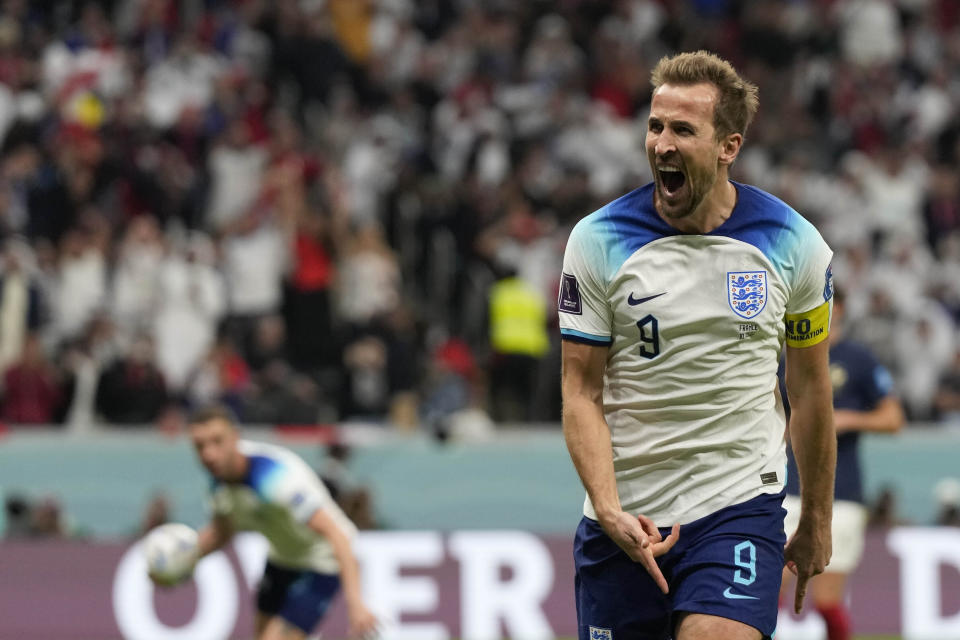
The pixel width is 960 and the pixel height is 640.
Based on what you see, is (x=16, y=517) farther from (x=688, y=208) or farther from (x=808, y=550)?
(x=688, y=208)

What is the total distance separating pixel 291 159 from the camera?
15805 millimetres

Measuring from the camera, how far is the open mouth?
467 centimetres

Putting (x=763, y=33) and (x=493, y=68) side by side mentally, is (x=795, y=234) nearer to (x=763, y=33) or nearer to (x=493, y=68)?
(x=493, y=68)

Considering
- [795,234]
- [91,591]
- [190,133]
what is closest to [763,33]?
[190,133]

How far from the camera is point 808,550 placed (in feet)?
16.3

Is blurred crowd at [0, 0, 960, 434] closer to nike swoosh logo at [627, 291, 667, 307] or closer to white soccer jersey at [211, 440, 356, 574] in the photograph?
white soccer jersey at [211, 440, 356, 574]

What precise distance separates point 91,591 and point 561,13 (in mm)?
9959

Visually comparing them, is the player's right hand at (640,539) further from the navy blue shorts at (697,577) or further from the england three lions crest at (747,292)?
the england three lions crest at (747,292)

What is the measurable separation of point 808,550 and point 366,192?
11818 millimetres

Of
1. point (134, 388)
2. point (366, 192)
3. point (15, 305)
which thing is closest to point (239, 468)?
point (134, 388)

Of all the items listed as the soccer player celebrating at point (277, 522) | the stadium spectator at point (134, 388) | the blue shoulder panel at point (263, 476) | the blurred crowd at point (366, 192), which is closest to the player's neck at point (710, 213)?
the soccer player celebrating at point (277, 522)

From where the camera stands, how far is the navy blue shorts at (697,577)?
468 cm

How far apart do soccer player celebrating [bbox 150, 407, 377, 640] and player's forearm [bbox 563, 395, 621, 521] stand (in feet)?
11.6

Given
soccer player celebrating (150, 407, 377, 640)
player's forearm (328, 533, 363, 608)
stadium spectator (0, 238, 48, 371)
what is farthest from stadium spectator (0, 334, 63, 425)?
player's forearm (328, 533, 363, 608)
